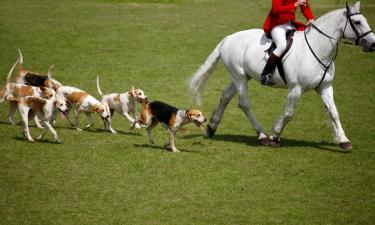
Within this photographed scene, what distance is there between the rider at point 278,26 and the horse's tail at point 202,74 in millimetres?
1233

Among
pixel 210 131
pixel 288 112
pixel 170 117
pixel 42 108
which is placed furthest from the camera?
pixel 210 131

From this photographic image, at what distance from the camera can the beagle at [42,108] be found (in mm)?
12305

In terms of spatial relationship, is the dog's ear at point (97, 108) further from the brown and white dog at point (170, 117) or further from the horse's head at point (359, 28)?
the horse's head at point (359, 28)

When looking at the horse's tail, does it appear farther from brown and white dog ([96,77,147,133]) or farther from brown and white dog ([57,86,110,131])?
→ brown and white dog ([57,86,110,131])

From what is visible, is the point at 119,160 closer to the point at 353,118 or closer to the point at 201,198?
the point at 201,198

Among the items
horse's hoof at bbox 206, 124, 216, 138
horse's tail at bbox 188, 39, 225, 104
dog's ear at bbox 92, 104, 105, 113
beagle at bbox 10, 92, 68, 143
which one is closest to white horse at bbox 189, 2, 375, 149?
horse's tail at bbox 188, 39, 225, 104

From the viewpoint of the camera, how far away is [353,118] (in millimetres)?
14336

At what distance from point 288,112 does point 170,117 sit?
204cm

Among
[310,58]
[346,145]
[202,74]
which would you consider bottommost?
[346,145]

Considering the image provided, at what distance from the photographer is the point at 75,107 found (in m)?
13.5

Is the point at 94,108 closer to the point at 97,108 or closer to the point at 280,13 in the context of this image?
the point at 97,108

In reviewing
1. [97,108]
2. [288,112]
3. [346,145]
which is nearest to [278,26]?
[288,112]

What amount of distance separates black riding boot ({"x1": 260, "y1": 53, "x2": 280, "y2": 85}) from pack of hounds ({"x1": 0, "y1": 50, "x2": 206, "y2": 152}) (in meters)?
1.43

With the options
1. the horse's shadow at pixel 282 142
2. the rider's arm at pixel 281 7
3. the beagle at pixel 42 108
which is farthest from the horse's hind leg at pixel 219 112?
the beagle at pixel 42 108
